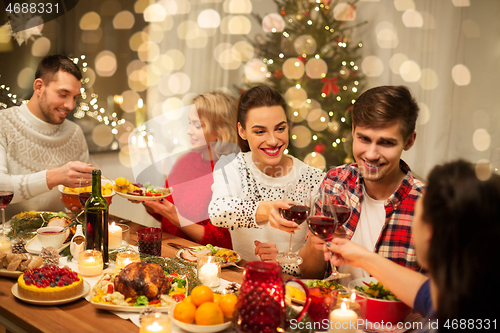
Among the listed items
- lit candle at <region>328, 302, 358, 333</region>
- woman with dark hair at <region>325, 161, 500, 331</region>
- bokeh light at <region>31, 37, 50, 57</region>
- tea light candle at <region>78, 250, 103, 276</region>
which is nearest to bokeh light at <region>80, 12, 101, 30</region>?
bokeh light at <region>31, 37, 50, 57</region>

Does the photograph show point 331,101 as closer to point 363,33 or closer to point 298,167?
point 363,33

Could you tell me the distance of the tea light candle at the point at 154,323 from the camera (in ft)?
3.23

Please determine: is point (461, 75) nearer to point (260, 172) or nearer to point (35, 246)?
point (260, 172)

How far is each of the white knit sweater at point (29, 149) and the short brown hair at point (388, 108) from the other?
2.25 metres

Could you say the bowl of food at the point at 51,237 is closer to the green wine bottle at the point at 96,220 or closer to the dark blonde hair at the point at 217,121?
the green wine bottle at the point at 96,220

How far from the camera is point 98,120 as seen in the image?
423 centimetres

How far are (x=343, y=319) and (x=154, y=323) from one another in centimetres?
48

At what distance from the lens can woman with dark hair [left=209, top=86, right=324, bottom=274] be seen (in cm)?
205

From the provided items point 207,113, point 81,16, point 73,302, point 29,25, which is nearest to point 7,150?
point 29,25

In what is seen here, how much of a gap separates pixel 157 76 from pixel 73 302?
12.4 ft

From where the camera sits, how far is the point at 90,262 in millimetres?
1467
